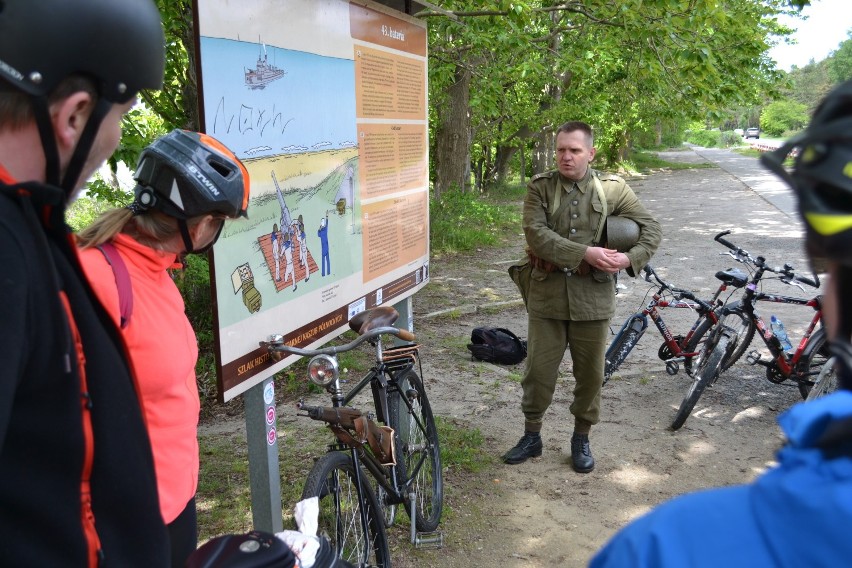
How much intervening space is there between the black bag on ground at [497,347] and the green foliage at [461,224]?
18.2 ft

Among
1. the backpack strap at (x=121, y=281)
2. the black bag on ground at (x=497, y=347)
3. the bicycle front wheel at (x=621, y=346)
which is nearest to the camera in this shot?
the backpack strap at (x=121, y=281)

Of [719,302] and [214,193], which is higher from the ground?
[214,193]

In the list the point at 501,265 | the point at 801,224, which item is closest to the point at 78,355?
the point at 801,224

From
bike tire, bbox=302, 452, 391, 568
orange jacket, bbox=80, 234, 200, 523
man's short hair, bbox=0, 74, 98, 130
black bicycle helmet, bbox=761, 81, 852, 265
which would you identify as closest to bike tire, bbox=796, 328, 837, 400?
bike tire, bbox=302, 452, 391, 568

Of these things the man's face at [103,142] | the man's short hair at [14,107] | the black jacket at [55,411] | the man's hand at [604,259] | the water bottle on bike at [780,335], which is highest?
the man's short hair at [14,107]

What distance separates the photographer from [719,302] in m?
6.35

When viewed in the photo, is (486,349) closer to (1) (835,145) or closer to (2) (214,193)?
(2) (214,193)

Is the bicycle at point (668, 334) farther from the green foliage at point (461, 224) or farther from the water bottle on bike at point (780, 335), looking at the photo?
the green foliage at point (461, 224)

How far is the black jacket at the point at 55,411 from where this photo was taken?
1072 millimetres

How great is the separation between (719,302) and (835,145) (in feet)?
19.0

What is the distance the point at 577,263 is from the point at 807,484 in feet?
12.9

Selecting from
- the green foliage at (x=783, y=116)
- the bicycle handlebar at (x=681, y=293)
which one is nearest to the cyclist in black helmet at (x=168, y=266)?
the bicycle handlebar at (x=681, y=293)

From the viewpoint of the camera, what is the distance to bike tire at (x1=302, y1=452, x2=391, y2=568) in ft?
10.5

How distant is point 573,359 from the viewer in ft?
16.4
